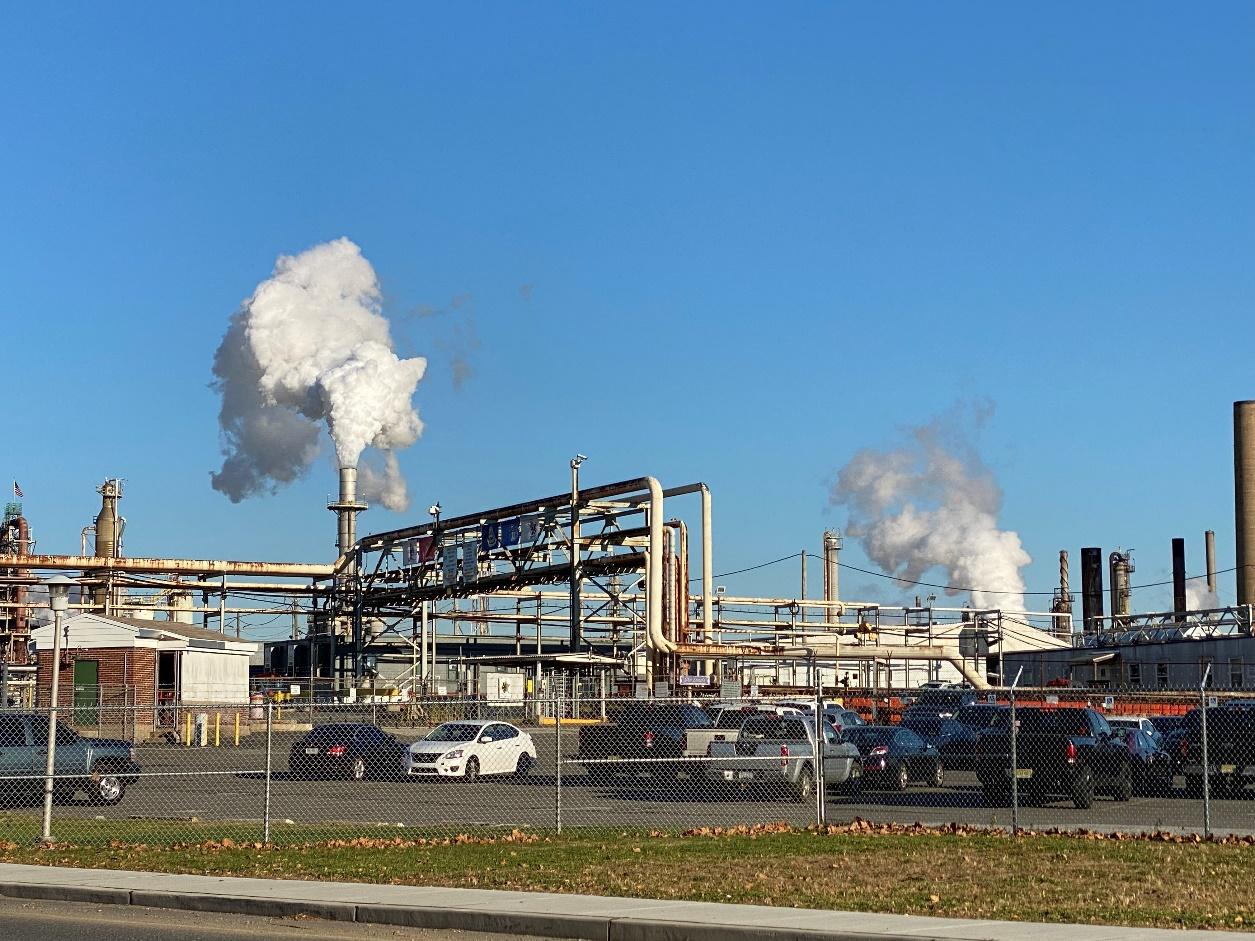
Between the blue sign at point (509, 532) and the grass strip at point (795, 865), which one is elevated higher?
the blue sign at point (509, 532)

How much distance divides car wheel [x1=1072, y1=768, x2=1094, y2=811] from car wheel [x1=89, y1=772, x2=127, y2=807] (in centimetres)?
1569

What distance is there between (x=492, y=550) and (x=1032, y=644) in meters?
34.1

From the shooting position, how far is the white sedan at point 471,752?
34562 millimetres

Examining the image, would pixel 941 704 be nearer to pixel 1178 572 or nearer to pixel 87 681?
pixel 87 681

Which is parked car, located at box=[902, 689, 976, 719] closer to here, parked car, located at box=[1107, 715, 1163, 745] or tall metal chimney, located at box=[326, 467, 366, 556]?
parked car, located at box=[1107, 715, 1163, 745]

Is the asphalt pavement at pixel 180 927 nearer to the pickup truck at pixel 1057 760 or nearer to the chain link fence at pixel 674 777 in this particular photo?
the chain link fence at pixel 674 777

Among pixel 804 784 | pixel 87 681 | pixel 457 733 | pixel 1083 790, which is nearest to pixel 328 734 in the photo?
pixel 457 733

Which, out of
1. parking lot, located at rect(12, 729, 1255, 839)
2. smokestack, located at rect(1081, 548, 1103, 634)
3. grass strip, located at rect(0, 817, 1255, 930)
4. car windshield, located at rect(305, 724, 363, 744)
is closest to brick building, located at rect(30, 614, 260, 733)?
car windshield, located at rect(305, 724, 363, 744)

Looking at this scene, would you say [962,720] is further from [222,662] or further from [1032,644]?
[1032,644]

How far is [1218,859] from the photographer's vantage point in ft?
55.2

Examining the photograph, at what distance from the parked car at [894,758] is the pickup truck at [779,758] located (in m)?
1.33

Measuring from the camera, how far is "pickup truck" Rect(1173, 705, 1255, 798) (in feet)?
94.0

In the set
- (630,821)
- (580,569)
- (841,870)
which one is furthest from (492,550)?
(841,870)

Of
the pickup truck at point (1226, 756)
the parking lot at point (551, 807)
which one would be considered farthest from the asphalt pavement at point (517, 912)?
the pickup truck at point (1226, 756)
